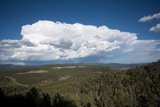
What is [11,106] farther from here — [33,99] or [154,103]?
[154,103]

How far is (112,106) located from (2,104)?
10056 cm

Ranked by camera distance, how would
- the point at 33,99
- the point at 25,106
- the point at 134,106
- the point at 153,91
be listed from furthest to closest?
the point at 153,91 → the point at 134,106 → the point at 33,99 → the point at 25,106

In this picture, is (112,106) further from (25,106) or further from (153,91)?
(25,106)

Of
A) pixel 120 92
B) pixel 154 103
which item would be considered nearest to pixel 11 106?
pixel 154 103

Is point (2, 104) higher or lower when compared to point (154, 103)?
higher

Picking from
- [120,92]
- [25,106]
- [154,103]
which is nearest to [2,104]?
[25,106]

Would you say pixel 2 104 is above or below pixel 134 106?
above

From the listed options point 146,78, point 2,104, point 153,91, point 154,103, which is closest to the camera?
point 2,104

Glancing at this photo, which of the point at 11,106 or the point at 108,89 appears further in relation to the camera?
the point at 108,89

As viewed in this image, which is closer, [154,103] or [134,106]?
[154,103]

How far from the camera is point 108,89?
199m

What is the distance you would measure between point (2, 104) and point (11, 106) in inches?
272

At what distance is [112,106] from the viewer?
6112 inches

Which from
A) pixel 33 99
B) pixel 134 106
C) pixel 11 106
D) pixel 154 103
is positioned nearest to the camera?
pixel 11 106
